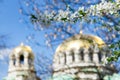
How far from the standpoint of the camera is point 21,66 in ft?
130

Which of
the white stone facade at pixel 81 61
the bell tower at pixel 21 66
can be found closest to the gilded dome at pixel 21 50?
the bell tower at pixel 21 66

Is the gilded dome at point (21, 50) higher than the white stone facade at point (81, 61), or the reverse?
the gilded dome at point (21, 50)

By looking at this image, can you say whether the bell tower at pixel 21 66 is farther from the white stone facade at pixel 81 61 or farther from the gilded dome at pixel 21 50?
the white stone facade at pixel 81 61

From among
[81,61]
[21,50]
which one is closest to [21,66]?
[21,50]

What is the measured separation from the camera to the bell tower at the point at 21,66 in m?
39.2

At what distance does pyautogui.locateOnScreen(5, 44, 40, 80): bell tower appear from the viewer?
39.2 m

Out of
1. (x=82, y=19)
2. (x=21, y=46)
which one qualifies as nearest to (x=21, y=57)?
(x=21, y=46)

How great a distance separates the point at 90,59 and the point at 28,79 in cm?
684

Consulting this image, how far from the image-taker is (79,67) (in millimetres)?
36250

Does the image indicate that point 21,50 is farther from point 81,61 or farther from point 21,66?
point 81,61

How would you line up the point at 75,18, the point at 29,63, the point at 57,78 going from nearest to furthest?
the point at 75,18 → the point at 57,78 → the point at 29,63

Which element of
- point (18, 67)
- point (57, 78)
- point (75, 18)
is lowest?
point (75, 18)

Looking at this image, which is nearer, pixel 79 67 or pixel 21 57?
pixel 79 67

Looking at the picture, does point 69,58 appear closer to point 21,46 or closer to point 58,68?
point 58,68
